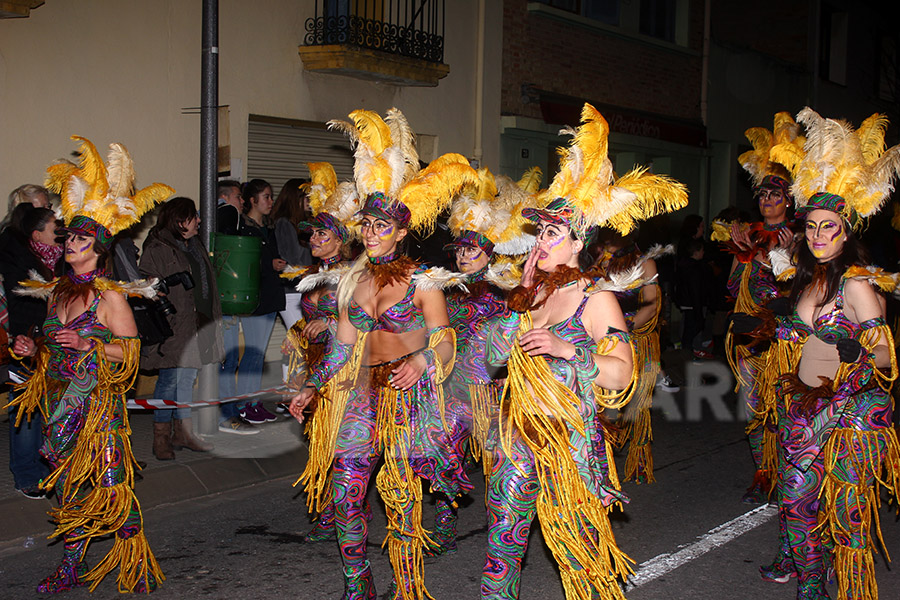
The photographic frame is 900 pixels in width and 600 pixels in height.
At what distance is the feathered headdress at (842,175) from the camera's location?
16.1ft

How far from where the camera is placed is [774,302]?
4977 mm

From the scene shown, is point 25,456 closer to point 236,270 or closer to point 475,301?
A: point 236,270

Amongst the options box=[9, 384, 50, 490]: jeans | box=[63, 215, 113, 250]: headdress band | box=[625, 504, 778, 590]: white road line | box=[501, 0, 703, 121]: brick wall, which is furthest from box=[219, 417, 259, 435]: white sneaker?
box=[501, 0, 703, 121]: brick wall

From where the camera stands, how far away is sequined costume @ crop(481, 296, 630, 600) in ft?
13.2

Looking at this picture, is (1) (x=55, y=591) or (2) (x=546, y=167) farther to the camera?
(2) (x=546, y=167)

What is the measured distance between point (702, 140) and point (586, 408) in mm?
15177

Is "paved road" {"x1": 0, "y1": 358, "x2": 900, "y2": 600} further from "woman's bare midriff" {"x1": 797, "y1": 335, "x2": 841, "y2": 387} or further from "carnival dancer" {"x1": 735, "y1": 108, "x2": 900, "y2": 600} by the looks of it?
"woman's bare midriff" {"x1": 797, "y1": 335, "x2": 841, "y2": 387}

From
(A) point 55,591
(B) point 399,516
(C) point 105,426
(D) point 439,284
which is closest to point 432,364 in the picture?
(D) point 439,284

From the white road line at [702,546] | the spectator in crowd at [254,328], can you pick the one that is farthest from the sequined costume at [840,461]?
the spectator in crowd at [254,328]

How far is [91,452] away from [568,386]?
2439 mm

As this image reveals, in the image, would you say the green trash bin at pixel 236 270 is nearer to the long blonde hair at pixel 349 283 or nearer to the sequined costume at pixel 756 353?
the long blonde hair at pixel 349 283

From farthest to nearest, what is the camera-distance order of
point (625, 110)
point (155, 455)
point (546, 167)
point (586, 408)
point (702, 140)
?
point (702, 140) → point (625, 110) → point (546, 167) → point (155, 455) → point (586, 408)

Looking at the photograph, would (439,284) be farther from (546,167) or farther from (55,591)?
(546,167)

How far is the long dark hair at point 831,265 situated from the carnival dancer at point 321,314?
2.31 meters
